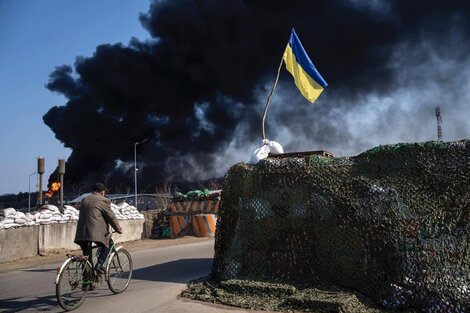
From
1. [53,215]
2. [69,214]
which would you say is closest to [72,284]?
[53,215]

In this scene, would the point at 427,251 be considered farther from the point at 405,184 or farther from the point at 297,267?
the point at 297,267

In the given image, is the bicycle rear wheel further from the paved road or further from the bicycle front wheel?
the bicycle front wheel

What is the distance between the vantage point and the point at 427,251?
5742 millimetres

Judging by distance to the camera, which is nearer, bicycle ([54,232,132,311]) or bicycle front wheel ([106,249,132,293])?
bicycle ([54,232,132,311])

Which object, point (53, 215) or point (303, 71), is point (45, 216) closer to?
point (53, 215)

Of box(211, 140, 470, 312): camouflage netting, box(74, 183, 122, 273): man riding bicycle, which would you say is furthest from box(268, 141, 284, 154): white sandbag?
box(74, 183, 122, 273): man riding bicycle

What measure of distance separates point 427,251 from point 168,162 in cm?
6213

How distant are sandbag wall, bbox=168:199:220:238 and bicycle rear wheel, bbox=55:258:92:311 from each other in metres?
14.0

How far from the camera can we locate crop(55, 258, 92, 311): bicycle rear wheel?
6109 mm

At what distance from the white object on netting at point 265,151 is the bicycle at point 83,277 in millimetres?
2610

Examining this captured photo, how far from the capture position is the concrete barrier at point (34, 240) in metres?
13.2

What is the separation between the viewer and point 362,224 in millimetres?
6270

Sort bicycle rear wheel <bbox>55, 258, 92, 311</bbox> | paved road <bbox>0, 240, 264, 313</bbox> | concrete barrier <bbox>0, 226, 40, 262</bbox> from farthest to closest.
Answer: concrete barrier <bbox>0, 226, 40, 262</bbox> < paved road <bbox>0, 240, 264, 313</bbox> < bicycle rear wheel <bbox>55, 258, 92, 311</bbox>

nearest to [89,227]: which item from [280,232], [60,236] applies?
[280,232]
